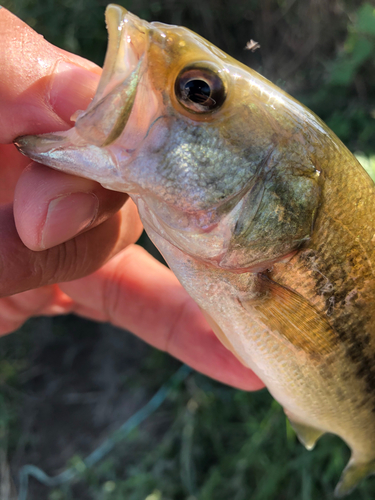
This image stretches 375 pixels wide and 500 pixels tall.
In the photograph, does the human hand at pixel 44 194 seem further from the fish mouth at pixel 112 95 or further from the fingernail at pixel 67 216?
the fish mouth at pixel 112 95

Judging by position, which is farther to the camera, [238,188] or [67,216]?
[67,216]

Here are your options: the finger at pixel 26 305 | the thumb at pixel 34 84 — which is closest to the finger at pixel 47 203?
the thumb at pixel 34 84

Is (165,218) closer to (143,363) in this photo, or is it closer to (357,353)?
(357,353)

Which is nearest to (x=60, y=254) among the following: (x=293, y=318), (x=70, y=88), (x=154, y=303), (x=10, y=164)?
(x=10, y=164)

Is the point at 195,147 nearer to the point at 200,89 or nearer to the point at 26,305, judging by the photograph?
the point at 200,89

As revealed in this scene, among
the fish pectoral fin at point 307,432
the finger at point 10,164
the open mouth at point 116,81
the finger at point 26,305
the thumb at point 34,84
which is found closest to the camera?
the open mouth at point 116,81

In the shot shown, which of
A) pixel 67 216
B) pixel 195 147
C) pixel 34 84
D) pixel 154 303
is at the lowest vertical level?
pixel 154 303

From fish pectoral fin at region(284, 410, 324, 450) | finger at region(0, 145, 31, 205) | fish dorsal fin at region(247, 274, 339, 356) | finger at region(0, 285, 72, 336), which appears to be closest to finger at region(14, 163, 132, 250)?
finger at region(0, 145, 31, 205)
